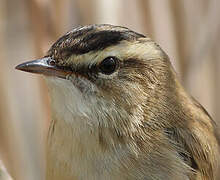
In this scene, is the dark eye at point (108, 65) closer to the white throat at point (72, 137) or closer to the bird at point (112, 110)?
the bird at point (112, 110)

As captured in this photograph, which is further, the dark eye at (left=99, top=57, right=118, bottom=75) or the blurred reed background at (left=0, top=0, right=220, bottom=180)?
the blurred reed background at (left=0, top=0, right=220, bottom=180)

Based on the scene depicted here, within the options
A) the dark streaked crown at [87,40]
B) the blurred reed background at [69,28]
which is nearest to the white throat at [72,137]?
the dark streaked crown at [87,40]

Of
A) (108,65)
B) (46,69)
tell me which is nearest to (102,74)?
(108,65)

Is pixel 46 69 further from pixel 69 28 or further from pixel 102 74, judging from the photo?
pixel 69 28

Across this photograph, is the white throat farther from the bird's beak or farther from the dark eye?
the dark eye

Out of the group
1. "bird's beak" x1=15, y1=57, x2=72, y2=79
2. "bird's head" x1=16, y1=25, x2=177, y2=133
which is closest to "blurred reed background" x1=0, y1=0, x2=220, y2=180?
"bird's head" x1=16, y1=25, x2=177, y2=133

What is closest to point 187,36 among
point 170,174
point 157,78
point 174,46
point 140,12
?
point 174,46
